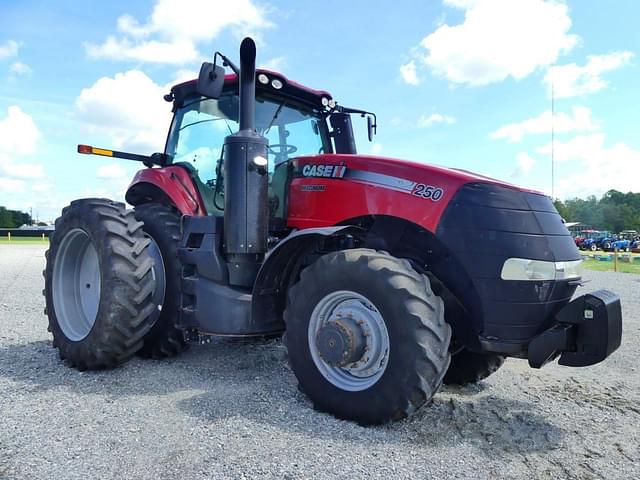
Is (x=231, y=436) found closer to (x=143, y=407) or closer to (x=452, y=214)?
(x=143, y=407)

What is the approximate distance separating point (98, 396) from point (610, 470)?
330 cm

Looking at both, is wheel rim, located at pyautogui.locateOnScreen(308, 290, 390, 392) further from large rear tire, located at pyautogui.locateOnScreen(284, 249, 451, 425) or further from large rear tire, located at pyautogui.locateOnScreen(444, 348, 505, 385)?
large rear tire, located at pyautogui.locateOnScreen(444, 348, 505, 385)

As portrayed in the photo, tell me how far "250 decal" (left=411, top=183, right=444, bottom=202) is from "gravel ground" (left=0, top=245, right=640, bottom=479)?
145cm

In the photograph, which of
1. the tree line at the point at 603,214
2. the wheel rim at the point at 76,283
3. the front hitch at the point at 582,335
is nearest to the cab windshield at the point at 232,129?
the wheel rim at the point at 76,283

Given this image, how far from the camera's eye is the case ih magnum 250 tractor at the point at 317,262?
316 cm

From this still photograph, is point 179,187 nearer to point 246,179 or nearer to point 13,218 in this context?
point 246,179

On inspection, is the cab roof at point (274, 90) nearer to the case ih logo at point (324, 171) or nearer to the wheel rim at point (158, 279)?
the case ih logo at point (324, 171)

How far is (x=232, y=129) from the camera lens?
473 cm

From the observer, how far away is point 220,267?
13.9 ft

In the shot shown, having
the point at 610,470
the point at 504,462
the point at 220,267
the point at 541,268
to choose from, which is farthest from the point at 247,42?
the point at 610,470

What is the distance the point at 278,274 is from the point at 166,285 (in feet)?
3.87

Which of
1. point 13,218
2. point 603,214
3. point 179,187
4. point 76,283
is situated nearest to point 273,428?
point 179,187

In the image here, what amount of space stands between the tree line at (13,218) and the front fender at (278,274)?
3890 inches

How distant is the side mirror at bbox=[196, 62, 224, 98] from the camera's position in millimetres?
4007
